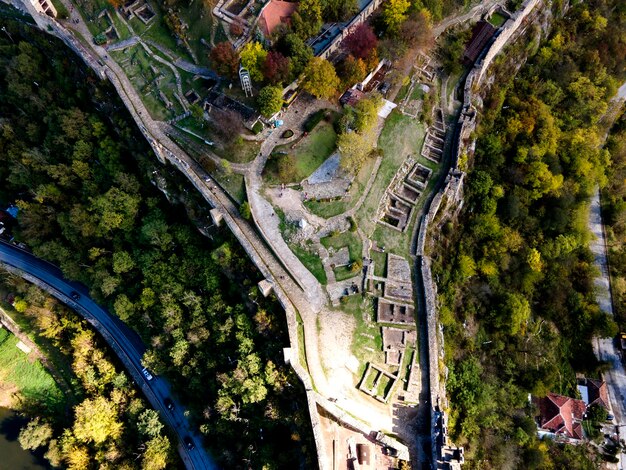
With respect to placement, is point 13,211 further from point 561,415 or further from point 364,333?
point 561,415

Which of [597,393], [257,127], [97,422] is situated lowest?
[97,422]

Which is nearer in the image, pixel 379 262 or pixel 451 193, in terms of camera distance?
pixel 379 262

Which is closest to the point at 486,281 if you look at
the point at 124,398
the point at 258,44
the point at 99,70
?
the point at 258,44

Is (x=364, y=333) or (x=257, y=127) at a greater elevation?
(x=257, y=127)

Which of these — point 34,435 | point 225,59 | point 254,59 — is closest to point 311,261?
point 254,59

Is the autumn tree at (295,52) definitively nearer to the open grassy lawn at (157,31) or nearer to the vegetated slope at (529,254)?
the open grassy lawn at (157,31)

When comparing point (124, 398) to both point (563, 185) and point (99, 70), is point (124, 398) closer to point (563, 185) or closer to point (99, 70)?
point (99, 70)

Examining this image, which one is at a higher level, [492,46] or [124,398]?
[492,46]
